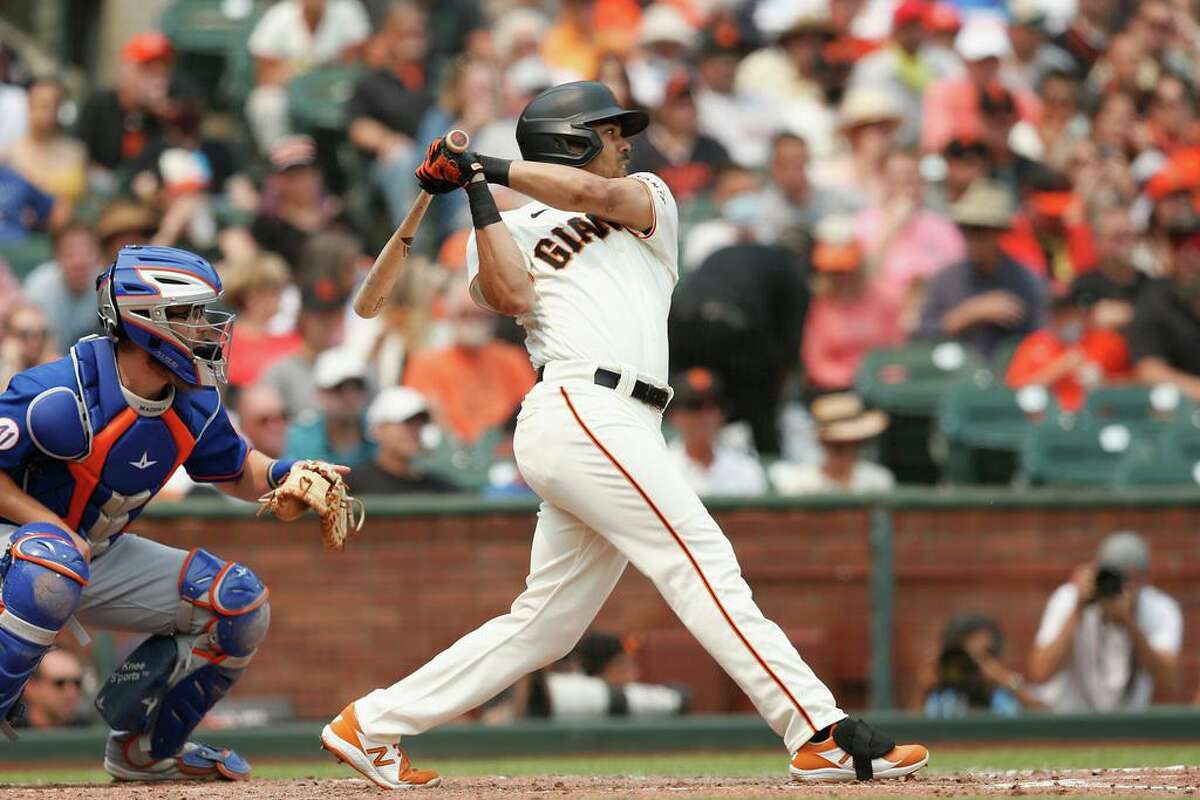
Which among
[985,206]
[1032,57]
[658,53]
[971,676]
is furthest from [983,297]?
[1032,57]

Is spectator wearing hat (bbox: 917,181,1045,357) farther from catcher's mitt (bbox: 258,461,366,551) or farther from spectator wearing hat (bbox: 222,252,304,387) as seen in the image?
catcher's mitt (bbox: 258,461,366,551)

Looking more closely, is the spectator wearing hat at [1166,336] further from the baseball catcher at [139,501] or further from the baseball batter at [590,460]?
the baseball catcher at [139,501]

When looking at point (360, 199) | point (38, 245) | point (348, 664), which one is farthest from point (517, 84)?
point (348, 664)

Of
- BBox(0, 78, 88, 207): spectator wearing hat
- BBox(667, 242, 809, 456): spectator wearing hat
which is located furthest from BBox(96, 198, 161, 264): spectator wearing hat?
BBox(667, 242, 809, 456): spectator wearing hat

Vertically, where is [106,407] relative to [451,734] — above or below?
above

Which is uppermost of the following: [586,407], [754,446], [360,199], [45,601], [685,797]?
[360,199]

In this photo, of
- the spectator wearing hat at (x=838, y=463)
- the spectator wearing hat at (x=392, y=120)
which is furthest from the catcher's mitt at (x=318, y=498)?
the spectator wearing hat at (x=392, y=120)

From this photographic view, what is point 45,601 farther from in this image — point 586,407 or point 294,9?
point 294,9
